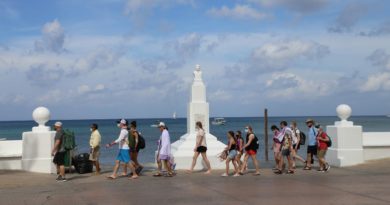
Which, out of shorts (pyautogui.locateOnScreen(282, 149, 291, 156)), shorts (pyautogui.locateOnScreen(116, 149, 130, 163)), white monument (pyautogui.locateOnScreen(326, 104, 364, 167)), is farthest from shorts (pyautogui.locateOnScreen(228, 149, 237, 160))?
white monument (pyautogui.locateOnScreen(326, 104, 364, 167))

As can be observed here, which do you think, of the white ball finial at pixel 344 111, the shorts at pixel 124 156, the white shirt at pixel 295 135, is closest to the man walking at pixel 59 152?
the shorts at pixel 124 156

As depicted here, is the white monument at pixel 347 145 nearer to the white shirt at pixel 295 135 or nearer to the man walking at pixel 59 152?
the white shirt at pixel 295 135

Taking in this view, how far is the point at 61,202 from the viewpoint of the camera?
10266 mm

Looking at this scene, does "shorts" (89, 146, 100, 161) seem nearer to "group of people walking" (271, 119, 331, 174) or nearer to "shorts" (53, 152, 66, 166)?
"shorts" (53, 152, 66, 166)

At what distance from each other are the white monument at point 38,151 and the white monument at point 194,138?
4102 millimetres

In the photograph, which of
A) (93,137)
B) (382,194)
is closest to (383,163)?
(382,194)

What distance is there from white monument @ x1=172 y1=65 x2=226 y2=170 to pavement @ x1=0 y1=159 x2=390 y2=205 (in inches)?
58.0

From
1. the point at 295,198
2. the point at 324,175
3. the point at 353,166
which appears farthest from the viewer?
the point at 353,166

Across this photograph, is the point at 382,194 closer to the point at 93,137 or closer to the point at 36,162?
the point at 93,137

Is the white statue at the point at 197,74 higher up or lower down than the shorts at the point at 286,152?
higher up

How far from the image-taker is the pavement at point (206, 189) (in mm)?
10172

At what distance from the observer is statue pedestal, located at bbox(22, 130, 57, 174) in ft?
51.7

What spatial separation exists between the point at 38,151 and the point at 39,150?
5cm

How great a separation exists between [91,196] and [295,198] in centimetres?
426
